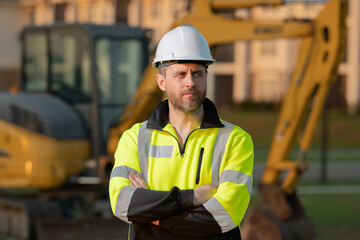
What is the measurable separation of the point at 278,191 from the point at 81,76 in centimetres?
348

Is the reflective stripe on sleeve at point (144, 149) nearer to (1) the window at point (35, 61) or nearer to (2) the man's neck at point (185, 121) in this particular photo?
(2) the man's neck at point (185, 121)

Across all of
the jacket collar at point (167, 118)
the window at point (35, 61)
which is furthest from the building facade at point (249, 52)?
the jacket collar at point (167, 118)

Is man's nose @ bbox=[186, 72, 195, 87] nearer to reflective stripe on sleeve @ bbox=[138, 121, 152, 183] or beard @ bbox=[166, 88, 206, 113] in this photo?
beard @ bbox=[166, 88, 206, 113]

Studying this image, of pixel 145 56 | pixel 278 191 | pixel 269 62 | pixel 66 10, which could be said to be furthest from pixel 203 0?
pixel 66 10

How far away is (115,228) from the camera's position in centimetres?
1136

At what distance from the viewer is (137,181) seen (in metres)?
3.73

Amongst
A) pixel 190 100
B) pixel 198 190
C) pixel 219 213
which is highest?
pixel 190 100

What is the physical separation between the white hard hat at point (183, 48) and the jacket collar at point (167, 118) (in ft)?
0.66

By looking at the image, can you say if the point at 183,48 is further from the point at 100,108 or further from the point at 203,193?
the point at 100,108

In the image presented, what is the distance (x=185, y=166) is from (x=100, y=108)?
874cm

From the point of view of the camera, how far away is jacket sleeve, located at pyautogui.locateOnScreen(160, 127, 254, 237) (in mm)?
3671

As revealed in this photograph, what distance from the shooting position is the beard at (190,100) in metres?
3.62

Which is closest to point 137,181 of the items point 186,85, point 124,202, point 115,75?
point 124,202

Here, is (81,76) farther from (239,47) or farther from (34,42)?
(239,47)
